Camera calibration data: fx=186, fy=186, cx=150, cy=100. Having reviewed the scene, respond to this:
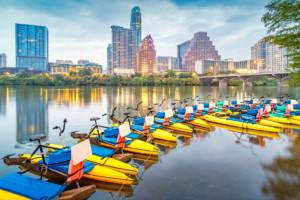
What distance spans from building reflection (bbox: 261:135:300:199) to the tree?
7.07m

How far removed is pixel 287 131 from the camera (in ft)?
46.4

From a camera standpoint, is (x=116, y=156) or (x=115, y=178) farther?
(x=116, y=156)

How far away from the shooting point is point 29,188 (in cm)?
555

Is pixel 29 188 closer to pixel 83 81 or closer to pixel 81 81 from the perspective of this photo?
pixel 81 81

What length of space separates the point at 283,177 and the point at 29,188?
9.09m

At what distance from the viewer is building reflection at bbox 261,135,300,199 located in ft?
21.1

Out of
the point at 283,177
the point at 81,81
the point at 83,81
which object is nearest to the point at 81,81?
the point at 81,81

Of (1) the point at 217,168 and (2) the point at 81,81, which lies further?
(2) the point at 81,81

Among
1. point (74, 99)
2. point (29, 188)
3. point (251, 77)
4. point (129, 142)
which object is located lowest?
point (29, 188)

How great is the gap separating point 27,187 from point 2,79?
4876 inches

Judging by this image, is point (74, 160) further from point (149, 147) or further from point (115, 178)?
point (149, 147)

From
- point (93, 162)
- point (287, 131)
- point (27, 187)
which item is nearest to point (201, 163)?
point (93, 162)

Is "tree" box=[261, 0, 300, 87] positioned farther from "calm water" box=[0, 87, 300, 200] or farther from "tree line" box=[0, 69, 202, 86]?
"tree line" box=[0, 69, 202, 86]

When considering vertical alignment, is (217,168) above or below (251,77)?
below
